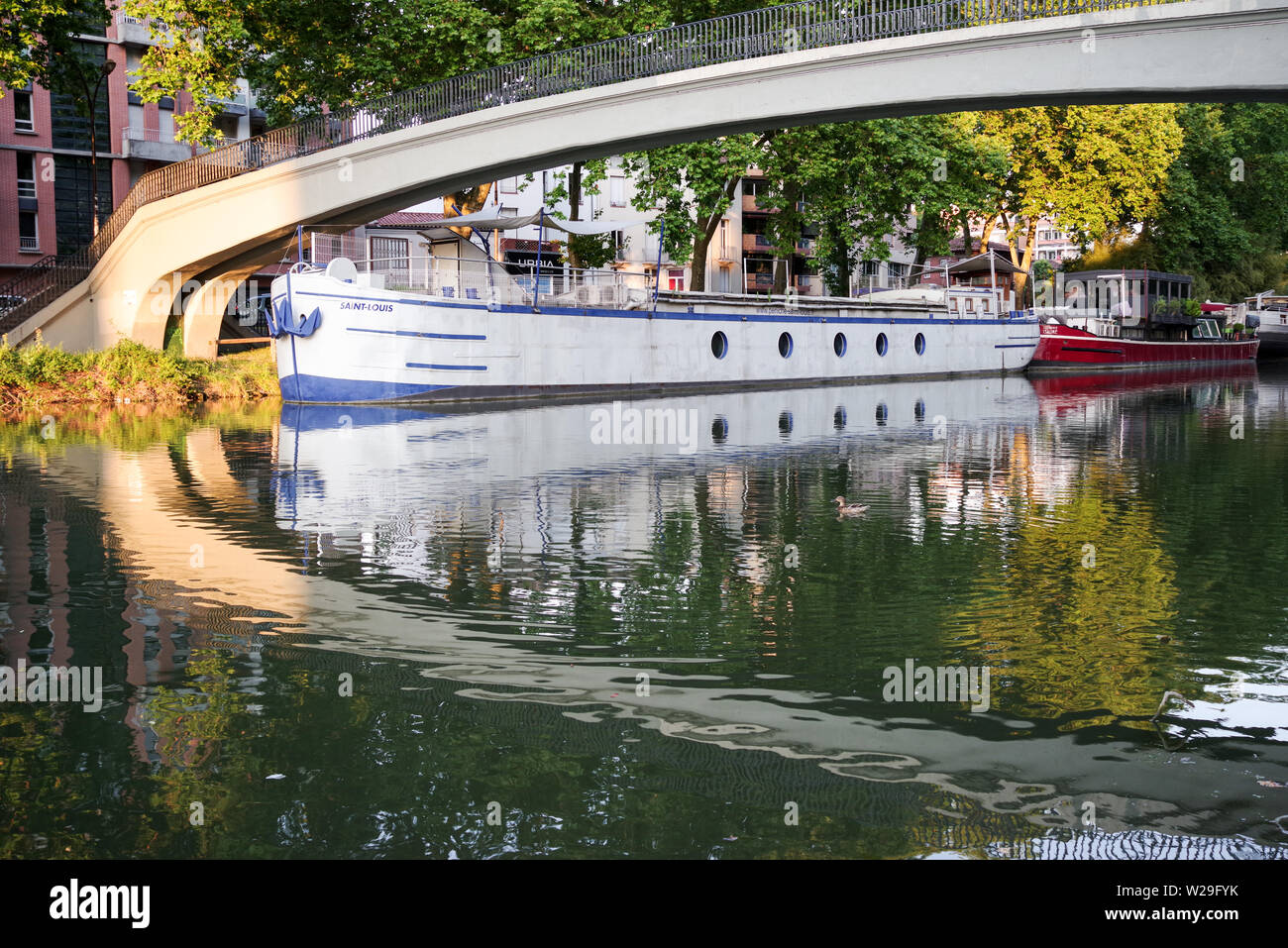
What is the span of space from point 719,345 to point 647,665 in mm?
29857

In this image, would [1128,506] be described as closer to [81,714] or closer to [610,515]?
[610,515]

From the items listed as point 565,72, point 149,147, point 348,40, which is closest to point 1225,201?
point 565,72

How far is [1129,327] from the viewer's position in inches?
2041

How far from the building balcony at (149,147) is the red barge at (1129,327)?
32718 mm

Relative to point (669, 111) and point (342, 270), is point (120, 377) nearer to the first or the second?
point (342, 270)

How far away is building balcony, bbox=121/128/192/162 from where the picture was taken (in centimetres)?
4928

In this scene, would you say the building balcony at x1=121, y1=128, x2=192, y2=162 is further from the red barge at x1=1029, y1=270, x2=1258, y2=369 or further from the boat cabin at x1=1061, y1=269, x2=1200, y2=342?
the boat cabin at x1=1061, y1=269, x2=1200, y2=342

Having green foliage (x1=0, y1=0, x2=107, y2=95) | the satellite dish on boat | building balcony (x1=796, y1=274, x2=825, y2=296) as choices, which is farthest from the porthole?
building balcony (x1=796, y1=274, x2=825, y2=296)

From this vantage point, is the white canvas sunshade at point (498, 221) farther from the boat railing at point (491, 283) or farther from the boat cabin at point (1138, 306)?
the boat cabin at point (1138, 306)

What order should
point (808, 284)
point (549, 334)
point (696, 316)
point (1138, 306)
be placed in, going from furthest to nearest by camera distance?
point (808, 284) < point (1138, 306) < point (696, 316) < point (549, 334)

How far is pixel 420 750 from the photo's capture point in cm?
541

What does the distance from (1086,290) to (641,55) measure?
31761 millimetres

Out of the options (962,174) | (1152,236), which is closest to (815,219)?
(962,174)
